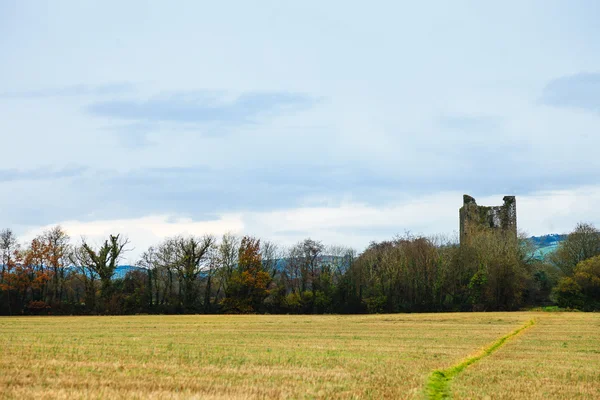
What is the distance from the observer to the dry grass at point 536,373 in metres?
16.0

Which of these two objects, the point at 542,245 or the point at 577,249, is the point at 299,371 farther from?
the point at 542,245

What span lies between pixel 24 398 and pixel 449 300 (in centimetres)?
7618

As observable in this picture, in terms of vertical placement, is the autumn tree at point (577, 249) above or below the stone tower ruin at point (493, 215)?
below

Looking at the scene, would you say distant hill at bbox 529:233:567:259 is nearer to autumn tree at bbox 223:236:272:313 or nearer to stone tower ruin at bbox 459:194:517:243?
stone tower ruin at bbox 459:194:517:243

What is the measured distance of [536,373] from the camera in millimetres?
20016

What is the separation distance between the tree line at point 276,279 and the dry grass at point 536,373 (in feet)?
169

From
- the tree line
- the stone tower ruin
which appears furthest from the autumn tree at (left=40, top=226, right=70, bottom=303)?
the stone tower ruin

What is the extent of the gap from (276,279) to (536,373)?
7775cm

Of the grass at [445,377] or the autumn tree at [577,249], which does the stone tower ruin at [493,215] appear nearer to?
the autumn tree at [577,249]

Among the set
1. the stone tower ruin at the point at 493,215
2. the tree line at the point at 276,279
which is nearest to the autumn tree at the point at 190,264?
the tree line at the point at 276,279

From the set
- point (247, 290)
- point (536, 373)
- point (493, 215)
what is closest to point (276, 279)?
point (247, 290)

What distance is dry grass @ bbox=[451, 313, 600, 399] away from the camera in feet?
52.6

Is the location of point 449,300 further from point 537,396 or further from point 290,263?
point 537,396

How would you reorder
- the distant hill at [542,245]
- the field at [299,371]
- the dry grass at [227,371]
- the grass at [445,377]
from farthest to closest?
the distant hill at [542,245]
the grass at [445,377]
the field at [299,371]
the dry grass at [227,371]
